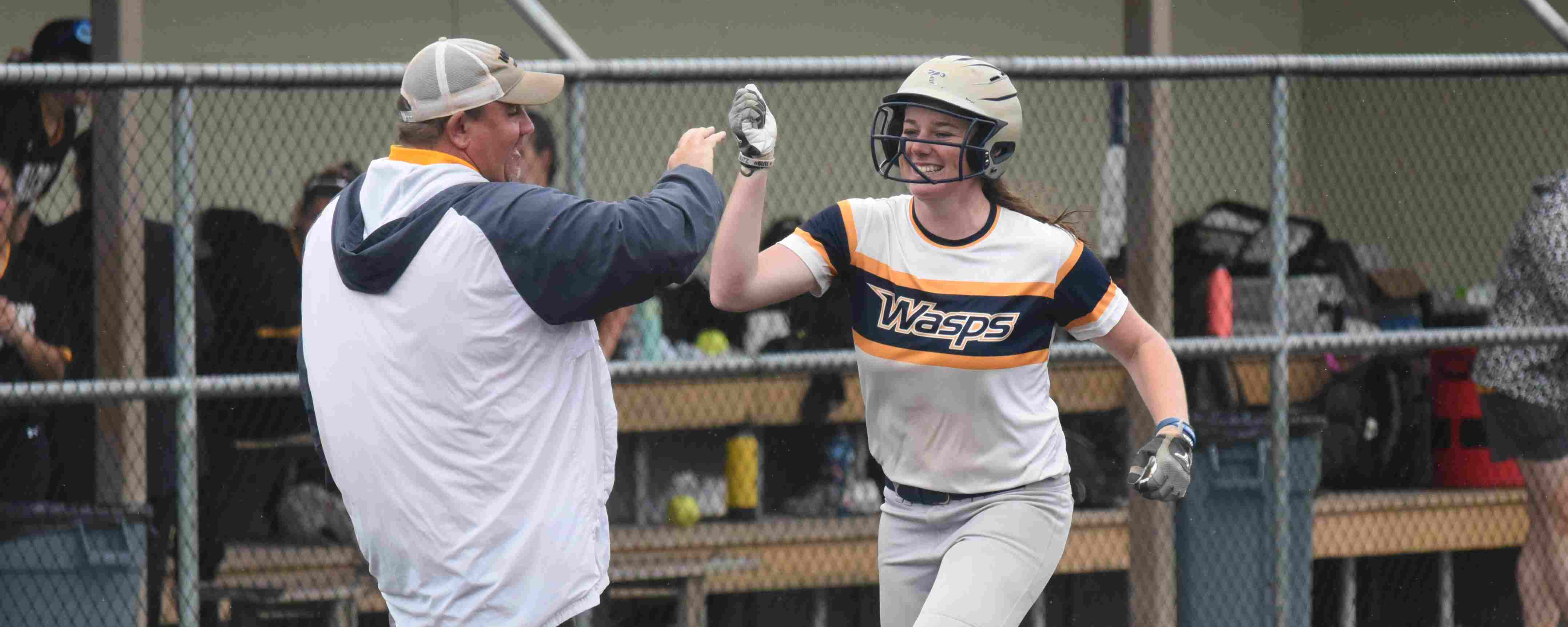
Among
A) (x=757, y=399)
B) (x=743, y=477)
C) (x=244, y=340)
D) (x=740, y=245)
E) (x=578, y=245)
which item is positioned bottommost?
(x=743, y=477)

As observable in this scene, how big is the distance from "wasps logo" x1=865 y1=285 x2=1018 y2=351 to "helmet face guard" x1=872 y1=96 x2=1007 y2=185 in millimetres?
264

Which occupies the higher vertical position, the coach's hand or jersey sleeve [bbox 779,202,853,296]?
the coach's hand

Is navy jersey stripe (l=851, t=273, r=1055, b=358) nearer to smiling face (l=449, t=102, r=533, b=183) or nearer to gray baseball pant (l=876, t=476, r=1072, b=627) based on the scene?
gray baseball pant (l=876, t=476, r=1072, b=627)

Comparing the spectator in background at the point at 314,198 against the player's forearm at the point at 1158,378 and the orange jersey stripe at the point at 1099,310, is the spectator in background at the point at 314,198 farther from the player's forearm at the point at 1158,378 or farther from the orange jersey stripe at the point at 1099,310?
the player's forearm at the point at 1158,378

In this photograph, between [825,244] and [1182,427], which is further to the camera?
[825,244]

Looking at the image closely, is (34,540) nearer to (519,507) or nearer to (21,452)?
(21,452)

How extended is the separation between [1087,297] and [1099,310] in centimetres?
4

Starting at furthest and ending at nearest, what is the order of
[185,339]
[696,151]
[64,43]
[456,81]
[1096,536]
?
1. [1096,536]
2. [64,43]
3. [185,339]
4. [696,151]
5. [456,81]

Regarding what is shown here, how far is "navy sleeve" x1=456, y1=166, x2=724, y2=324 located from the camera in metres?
2.46

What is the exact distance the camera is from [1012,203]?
356 cm

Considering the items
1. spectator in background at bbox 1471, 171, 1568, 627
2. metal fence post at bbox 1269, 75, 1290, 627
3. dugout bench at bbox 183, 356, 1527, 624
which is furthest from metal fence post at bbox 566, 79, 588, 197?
spectator in background at bbox 1471, 171, 1568, 627

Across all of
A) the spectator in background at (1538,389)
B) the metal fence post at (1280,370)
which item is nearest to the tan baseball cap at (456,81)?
the metal fence post at (1280,370)

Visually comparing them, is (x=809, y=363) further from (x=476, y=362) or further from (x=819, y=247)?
(x=476, y=362)

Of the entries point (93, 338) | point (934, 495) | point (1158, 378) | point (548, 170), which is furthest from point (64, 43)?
point (1158, 378)
